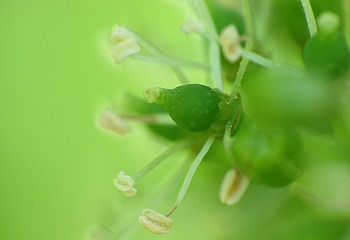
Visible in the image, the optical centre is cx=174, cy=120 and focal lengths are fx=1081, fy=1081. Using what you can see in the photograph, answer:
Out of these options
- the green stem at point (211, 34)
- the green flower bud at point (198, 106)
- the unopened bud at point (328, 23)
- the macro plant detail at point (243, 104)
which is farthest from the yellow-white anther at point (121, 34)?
the unopened bud at point (328, 23)

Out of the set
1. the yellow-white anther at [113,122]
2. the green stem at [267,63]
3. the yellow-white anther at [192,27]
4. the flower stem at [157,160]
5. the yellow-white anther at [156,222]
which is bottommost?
the yellow-white anther at [156,222]

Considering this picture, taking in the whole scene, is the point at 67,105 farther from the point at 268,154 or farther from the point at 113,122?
the point at 268,154

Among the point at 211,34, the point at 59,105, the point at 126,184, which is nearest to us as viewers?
the point at 126,184

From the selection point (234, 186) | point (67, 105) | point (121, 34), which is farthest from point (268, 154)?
point (67, 105)

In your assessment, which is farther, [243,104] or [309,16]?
[243,104]

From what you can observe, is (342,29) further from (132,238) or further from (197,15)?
(132,238)

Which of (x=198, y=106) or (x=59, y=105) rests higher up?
(x=59, y=105)

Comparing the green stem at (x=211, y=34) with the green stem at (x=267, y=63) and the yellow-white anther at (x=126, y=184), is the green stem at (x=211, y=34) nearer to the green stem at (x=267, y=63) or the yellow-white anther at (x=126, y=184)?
the green stem at (x=267, y=63)
